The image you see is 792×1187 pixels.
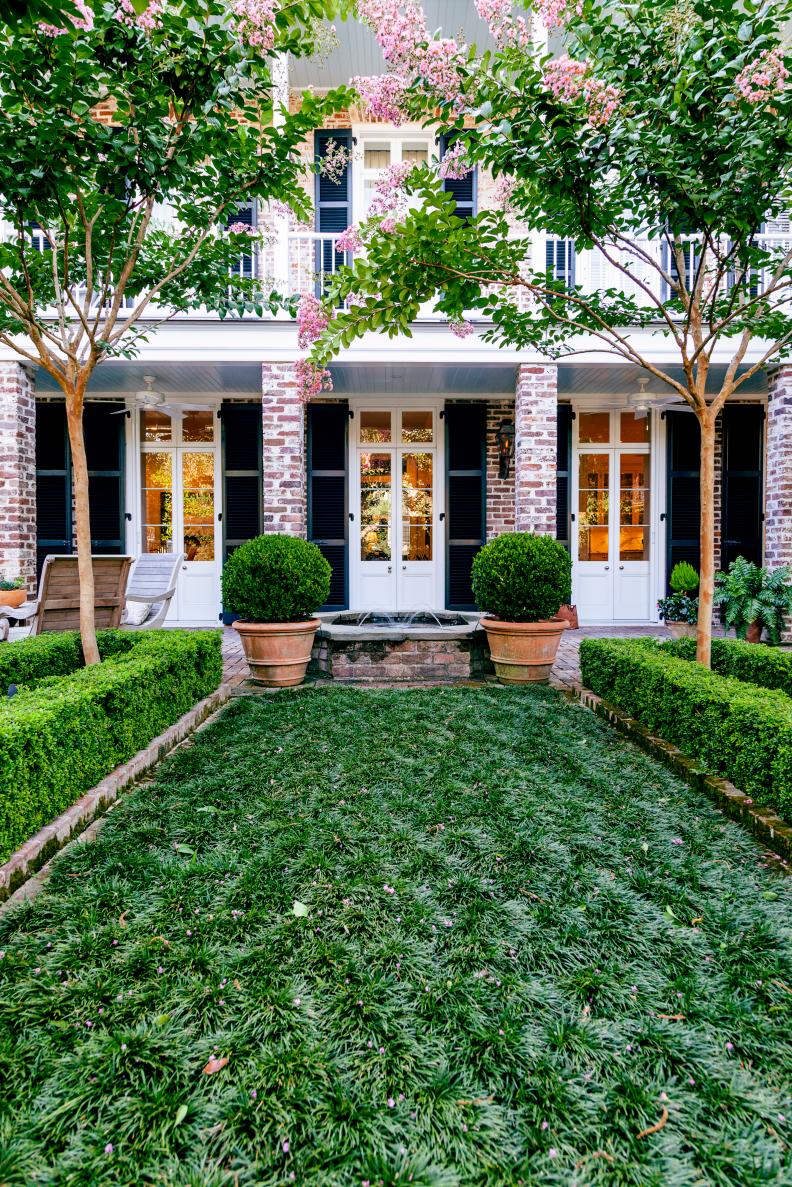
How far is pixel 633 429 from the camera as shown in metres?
8.16

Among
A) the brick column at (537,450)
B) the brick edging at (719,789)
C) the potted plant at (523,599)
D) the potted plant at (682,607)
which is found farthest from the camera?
the brick column at (537,450)

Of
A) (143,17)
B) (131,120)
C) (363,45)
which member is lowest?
(131,120)

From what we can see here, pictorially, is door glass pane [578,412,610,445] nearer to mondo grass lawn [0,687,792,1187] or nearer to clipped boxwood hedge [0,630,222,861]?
clipped boxwood hedge [0,630,222,861]

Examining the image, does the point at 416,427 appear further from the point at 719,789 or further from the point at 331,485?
the point at 719,789

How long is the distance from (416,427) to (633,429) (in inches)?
111

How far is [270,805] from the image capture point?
238cm

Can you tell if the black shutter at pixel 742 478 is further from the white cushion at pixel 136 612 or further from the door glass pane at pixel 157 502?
the door glass pane at pixel 157 502

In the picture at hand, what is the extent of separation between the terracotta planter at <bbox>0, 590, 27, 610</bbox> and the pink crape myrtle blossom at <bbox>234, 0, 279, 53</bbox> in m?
4.40

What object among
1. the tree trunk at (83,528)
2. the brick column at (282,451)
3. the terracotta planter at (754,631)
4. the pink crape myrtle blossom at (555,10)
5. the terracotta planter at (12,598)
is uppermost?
the pink crape myrtle blossom at (555,10)

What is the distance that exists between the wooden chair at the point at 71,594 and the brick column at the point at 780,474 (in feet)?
20.7

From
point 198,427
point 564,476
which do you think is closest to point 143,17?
point 198,427

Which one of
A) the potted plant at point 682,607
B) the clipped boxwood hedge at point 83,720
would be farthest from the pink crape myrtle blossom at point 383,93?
the potted plant at point 682,607

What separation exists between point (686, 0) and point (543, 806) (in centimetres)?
338

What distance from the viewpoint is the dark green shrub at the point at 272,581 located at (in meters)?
4.45
